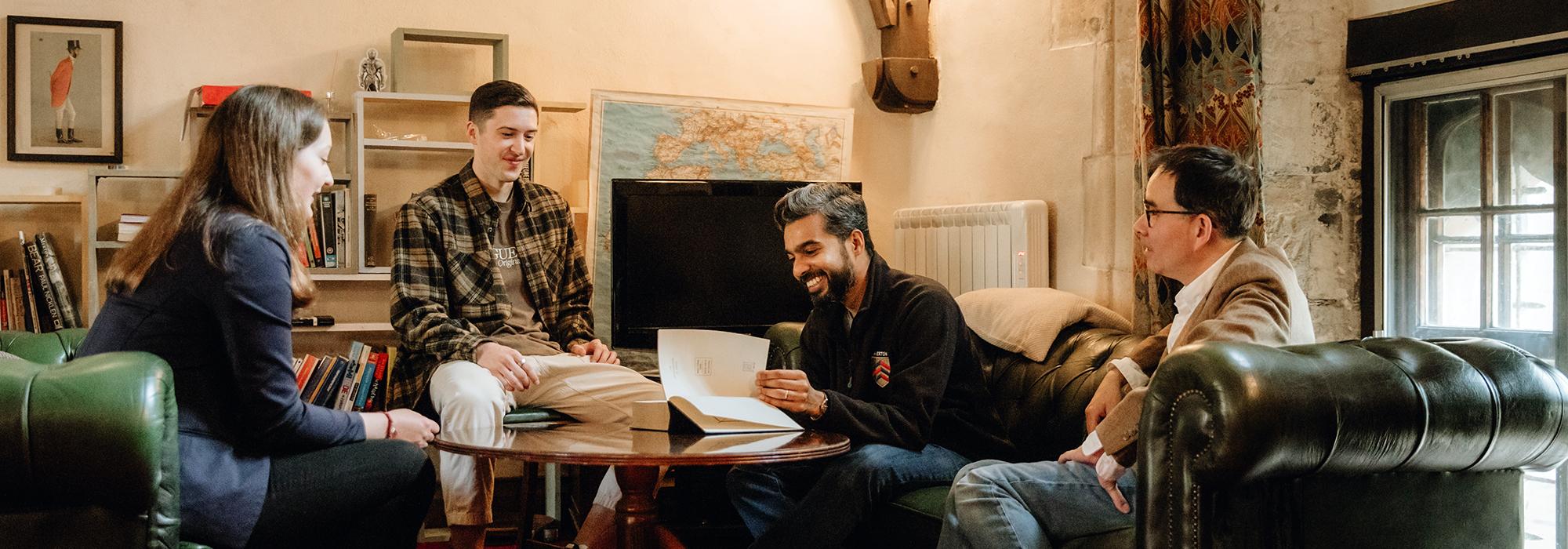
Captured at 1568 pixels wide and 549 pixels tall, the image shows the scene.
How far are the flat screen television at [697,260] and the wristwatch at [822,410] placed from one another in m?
1.76

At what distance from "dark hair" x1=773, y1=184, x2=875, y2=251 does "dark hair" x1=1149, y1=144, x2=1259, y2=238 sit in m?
0.74

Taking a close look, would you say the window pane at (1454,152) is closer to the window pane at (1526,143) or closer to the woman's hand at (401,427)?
the window pane at (1526,143)

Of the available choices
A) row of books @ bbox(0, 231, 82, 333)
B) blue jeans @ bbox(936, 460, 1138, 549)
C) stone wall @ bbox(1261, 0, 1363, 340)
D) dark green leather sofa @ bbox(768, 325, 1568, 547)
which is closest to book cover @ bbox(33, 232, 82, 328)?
row of books @ bbox(0, 231, 82, 333)

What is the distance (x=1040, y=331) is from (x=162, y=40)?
3.02m

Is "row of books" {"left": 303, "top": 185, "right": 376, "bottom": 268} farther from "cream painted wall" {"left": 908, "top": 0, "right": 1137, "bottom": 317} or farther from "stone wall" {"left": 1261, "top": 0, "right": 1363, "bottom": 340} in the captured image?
"stone wall" {"left": 1261, "top": 0, "right": 1363, "bottom": 340}

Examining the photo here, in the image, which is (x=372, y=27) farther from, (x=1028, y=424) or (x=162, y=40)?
(x=1028, y=424)

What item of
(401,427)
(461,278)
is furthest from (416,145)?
(401,427)

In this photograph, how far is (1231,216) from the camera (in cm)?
218

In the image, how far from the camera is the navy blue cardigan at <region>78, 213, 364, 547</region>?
1806 mm

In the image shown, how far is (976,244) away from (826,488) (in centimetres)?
165

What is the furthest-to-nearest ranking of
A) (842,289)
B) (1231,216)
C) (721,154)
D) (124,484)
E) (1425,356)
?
1. (721,154)
2. (842,289)
3. (1231,216)
4. (1425,356)
5. (124,484)

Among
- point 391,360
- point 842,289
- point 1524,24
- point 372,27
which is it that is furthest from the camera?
point 372,27

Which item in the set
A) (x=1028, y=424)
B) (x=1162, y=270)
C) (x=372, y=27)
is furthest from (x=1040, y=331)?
(x=372, y=27)

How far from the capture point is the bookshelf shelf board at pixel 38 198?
3633 mm
